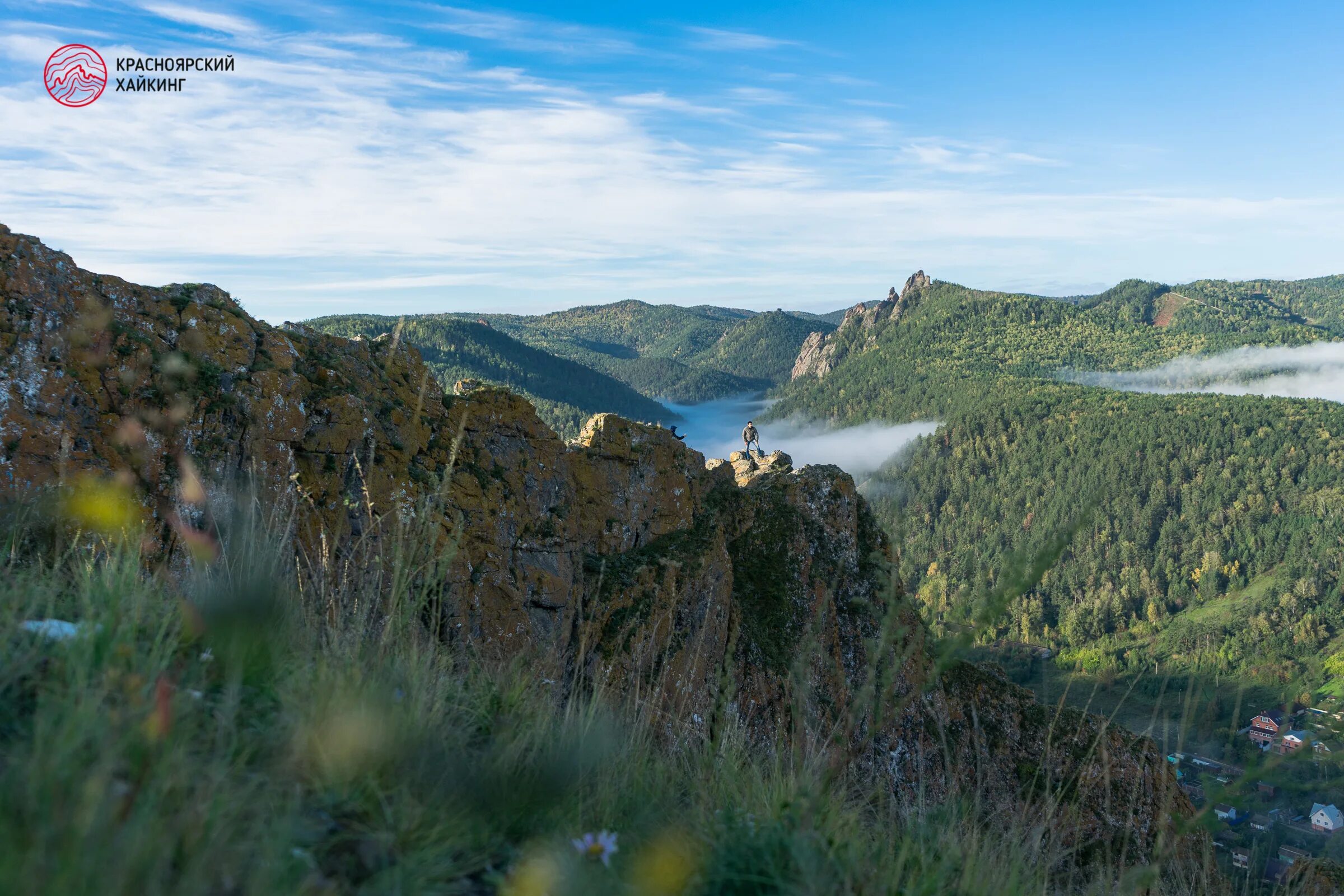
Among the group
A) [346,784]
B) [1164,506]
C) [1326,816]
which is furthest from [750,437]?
[1164,506]

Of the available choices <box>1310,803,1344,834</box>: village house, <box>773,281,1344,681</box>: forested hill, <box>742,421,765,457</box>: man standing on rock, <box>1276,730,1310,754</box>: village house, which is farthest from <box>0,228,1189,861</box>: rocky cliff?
<box>773,281,1344,681</box>: forested hill

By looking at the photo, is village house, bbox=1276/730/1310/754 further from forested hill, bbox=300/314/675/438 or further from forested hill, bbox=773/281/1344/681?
forested hill, bbox=300/314/675/438

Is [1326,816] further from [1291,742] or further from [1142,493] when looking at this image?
[1142,493]

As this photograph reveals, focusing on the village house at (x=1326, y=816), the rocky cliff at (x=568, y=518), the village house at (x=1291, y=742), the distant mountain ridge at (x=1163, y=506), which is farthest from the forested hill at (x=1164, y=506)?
the village house at (x=1291, y=742)

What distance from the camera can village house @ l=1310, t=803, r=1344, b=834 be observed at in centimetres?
3584

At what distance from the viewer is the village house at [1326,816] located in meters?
35.8

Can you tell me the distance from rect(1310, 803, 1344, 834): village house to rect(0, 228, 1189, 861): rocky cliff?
23.3 m

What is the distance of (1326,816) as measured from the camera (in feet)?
124

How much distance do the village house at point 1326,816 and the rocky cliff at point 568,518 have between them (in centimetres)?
2332

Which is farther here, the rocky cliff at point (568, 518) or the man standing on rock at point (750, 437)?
the man standing on rock at point (750, 437)

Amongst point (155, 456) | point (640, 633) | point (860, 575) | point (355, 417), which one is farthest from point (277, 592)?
point (860, 575)

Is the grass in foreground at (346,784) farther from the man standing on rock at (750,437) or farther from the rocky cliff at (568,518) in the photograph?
the man standing on rock at (750,437)

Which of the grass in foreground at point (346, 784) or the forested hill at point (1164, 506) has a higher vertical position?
the grass in foreground at point (346, 784)

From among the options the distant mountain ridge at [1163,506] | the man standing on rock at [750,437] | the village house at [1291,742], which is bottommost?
the distant mountain ridge at [1163,506]
